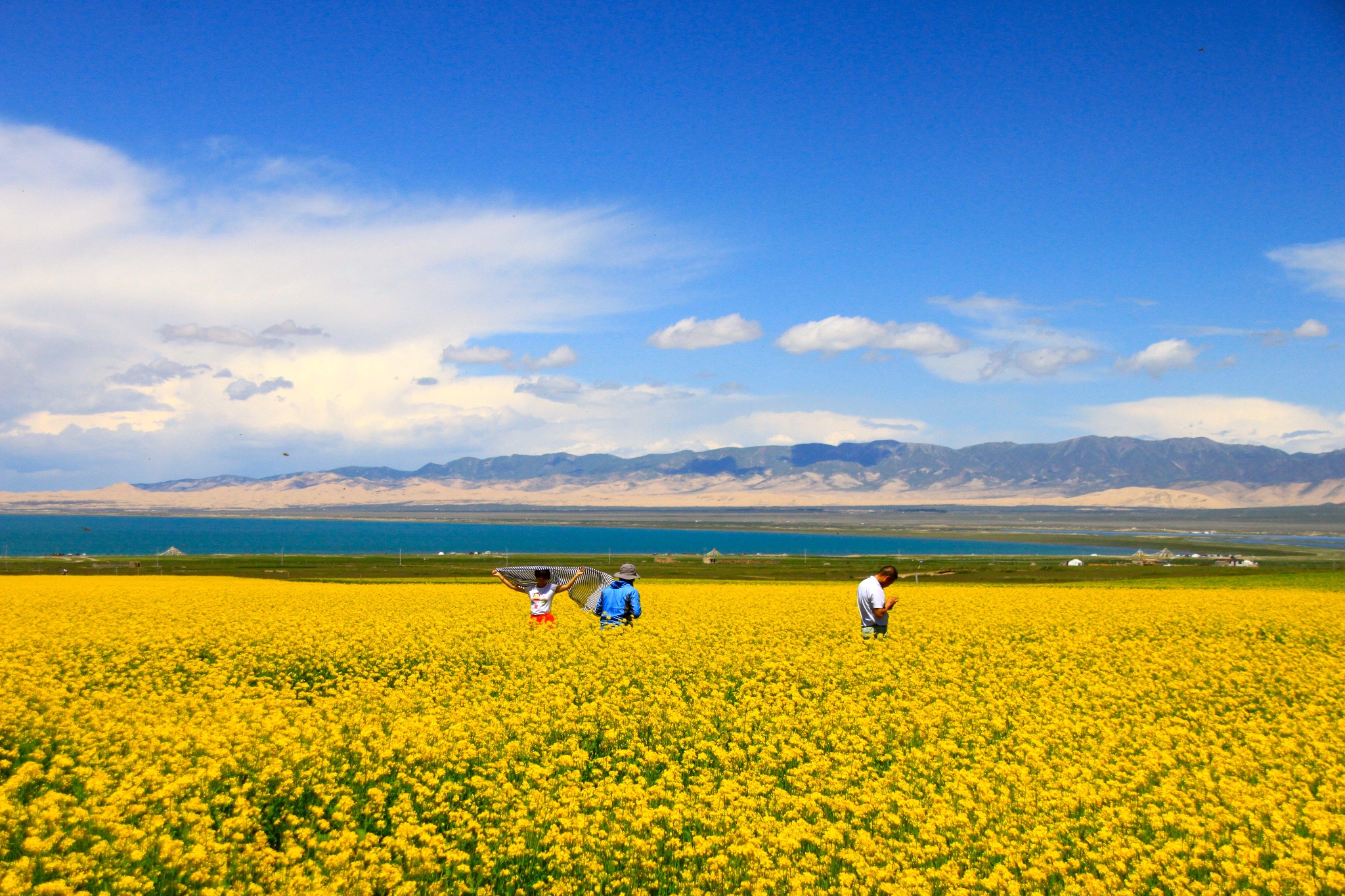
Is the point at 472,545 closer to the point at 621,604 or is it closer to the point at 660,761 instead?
the point at 621,604

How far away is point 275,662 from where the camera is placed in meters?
16.1

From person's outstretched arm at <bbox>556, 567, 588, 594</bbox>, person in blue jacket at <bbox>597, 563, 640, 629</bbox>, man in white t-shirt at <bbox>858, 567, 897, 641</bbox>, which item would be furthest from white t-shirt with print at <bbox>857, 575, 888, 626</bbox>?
person's outstretched arm at <bbox>556, 567, 588, 594</bbox>

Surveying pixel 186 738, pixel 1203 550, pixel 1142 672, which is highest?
pixel 186 738

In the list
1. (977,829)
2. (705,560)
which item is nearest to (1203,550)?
(705,560)

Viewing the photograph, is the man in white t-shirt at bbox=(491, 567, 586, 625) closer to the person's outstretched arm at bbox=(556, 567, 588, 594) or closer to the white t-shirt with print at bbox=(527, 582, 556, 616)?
the white t-shirt with print at bbox=(527, 582, 556, 616)

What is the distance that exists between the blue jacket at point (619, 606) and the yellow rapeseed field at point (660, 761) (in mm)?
597

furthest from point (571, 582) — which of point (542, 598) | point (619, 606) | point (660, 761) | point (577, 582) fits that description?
point (660, 761)

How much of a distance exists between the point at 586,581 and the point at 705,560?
78.4 metres

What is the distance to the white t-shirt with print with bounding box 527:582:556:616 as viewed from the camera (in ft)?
60.1

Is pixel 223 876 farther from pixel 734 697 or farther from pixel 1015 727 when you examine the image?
pixel 1015 727

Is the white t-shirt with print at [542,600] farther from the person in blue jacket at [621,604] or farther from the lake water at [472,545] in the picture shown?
the lake water at [472,545]

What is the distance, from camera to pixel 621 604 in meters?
18.0

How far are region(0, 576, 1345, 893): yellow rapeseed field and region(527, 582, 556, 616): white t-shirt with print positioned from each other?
0.51m

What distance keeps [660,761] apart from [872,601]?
701 cm
